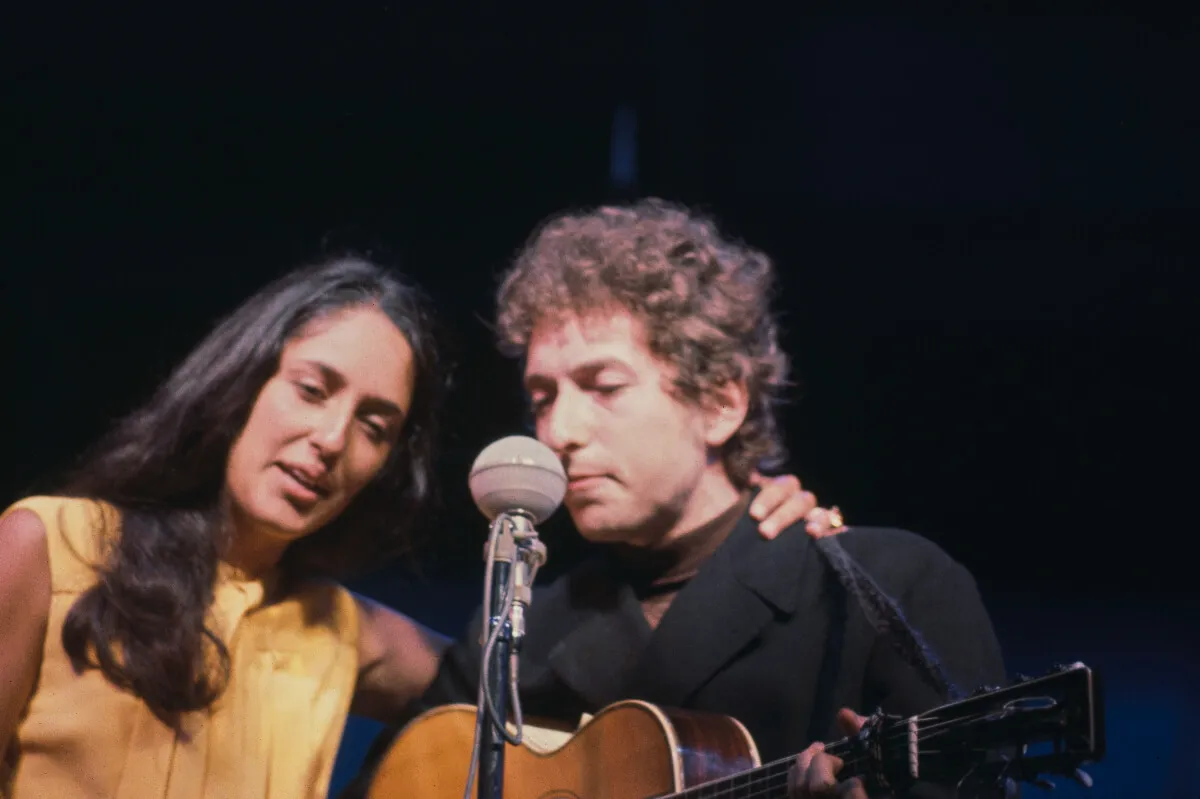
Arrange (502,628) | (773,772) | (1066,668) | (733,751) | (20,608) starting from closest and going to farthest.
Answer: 1. (1066,668)
2. (502,628)
3. (773,772)
4. (733,751)
5. (20,608)

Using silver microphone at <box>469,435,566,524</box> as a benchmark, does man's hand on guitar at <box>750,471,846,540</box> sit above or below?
above

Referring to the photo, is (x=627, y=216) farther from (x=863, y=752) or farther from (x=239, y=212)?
(x=863, y=752)

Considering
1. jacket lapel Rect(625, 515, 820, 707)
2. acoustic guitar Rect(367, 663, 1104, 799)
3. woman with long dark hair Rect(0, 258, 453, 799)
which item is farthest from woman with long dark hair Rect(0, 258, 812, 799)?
acoustic guitar Rect(367, 663, 1104, 799)

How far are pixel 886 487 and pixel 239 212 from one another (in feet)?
7.93

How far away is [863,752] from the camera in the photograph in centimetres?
214

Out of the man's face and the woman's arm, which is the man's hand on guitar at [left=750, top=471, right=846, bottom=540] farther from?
the woman's arm

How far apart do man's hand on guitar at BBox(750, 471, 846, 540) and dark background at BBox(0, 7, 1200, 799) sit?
98 cm

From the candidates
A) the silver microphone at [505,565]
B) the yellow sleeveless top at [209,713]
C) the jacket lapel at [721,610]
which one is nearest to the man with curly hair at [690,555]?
the jacket lapel at [721,610]

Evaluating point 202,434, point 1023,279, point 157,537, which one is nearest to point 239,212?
point 202,434

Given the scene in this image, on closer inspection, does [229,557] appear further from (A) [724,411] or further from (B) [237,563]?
(A) [724,411]

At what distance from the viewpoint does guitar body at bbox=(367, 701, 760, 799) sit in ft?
8.27

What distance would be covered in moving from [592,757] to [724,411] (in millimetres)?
1004

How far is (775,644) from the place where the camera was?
2.88 m

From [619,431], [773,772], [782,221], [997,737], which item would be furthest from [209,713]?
[782,221]
